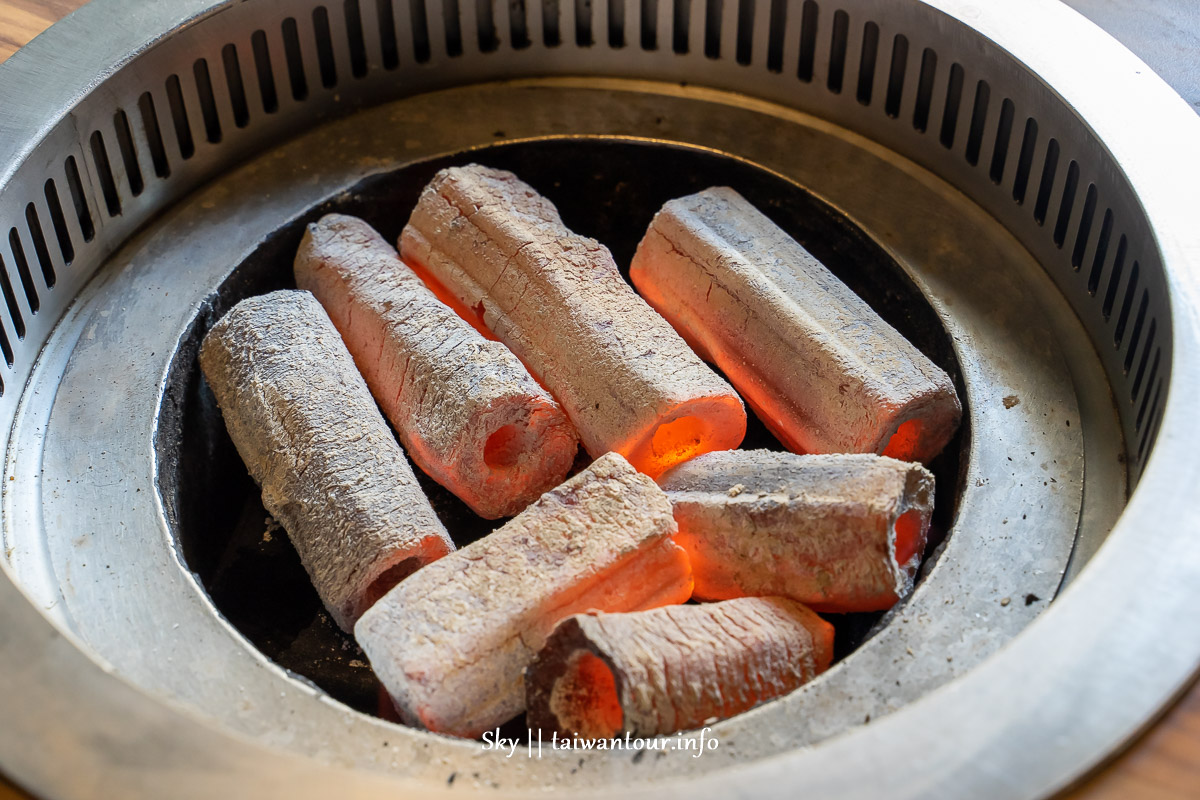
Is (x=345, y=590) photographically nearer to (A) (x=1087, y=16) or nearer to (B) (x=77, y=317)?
(B) (x=77, y=317)

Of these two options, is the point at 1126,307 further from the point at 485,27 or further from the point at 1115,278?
the point at 485,27

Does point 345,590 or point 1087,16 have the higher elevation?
point 1087,16

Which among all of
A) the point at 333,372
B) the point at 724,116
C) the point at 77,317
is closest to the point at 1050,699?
the point at 333,372

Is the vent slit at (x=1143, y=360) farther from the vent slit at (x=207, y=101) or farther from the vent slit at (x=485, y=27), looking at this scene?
the vent slit at (x=207, y=101)

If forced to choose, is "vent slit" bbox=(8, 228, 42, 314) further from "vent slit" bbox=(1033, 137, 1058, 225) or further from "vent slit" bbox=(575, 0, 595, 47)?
"vent slit" bbox=(1033, 137, 1058, 225)

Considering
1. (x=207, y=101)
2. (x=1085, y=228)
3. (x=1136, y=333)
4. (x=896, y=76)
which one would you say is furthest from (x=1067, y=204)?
(x=207, y=101)

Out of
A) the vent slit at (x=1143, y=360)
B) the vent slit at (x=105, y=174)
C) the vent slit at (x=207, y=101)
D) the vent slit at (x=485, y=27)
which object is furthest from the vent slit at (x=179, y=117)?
the vent slit at (x=1143, y=360)

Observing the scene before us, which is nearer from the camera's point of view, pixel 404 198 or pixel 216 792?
pixel 216 792
